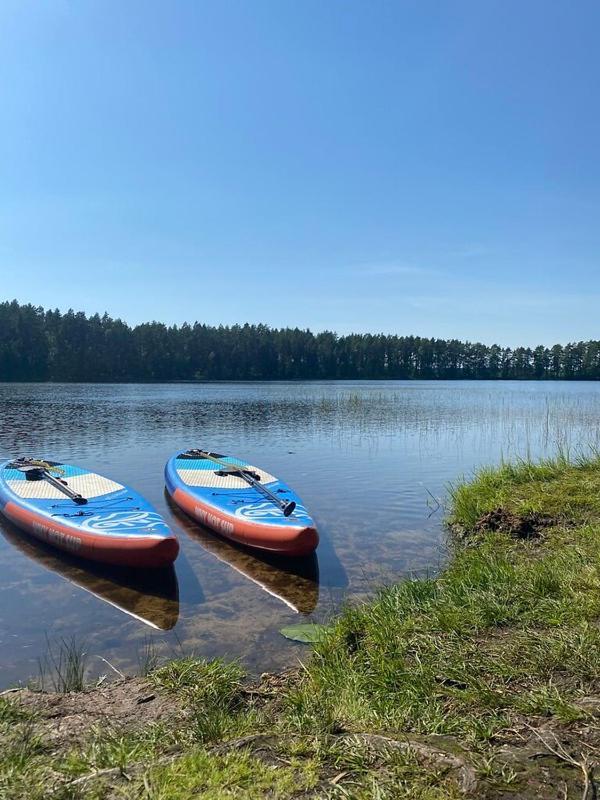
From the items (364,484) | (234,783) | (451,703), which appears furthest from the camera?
(364,484)

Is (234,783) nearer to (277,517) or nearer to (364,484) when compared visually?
(277,517)

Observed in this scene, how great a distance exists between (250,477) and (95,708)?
25.2 feet

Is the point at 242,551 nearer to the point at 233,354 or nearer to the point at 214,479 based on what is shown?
the point at 214,479

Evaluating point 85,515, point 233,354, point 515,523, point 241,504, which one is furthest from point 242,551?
point 233,354

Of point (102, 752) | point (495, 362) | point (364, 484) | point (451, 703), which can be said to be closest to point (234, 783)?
point (102, 752)

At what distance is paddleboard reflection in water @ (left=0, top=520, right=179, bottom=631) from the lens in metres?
6.74

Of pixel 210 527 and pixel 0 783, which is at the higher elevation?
pixel 0 783

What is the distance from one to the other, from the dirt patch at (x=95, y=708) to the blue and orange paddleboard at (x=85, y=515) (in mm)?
3571

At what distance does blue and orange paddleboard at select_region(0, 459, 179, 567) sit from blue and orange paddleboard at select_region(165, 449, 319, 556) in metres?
1.16

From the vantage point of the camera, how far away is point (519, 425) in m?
25.8

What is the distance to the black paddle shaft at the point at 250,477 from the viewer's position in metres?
9.21

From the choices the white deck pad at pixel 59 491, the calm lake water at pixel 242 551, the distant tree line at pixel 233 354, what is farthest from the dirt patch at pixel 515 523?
the distant tree line at pixel 233 354

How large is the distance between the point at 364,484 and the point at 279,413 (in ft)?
61.3

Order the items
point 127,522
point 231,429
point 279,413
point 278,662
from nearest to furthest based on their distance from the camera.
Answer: point 278,662
point 127,522
point 231,429
point 279,413
